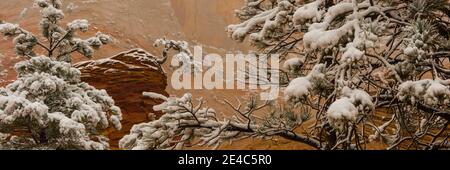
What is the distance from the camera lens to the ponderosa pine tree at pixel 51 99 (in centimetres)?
615

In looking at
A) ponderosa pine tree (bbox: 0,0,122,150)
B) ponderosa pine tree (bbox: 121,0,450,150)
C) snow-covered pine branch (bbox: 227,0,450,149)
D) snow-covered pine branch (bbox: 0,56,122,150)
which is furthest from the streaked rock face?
snow-covered pine branch (bbox: 227,0,450,149)

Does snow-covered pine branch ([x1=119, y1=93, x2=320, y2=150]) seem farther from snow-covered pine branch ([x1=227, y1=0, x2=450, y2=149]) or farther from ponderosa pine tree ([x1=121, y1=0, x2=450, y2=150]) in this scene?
snow-covered pine branch ([x1=227, y1=0, x2=450, y2=149])

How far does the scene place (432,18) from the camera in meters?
4.21

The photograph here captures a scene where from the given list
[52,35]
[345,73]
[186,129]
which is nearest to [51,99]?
[52,35]

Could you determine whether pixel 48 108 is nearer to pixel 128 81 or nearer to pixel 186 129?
pixel 186 129

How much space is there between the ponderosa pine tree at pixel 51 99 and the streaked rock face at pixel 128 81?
423 centimetres

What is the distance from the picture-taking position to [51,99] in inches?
267

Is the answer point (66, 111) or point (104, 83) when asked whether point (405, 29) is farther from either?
point (104, 83)

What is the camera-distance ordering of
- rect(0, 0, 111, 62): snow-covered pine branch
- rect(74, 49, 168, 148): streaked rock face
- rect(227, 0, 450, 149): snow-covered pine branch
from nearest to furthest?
rect(227, 0, 450, 149): snow-covered pine branch
rect(0, 0, 111, 62): snow-covered pine branch
rect(74, 49, 168, 148): streaked rock face

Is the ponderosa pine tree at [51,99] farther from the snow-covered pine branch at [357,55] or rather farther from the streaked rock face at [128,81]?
the streaked rock face at [128,81]

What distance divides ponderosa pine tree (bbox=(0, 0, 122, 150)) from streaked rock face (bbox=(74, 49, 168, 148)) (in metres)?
4.23

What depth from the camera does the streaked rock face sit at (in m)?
11.7

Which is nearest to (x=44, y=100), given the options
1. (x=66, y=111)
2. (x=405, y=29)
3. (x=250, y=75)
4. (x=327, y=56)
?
(x=66, y=111)
